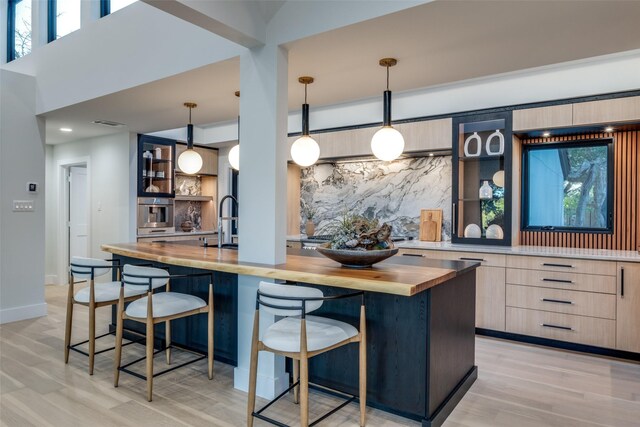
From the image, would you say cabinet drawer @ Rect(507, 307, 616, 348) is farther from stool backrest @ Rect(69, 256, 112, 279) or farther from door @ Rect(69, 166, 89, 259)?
door @ Rect(69, 166, 89, 259)

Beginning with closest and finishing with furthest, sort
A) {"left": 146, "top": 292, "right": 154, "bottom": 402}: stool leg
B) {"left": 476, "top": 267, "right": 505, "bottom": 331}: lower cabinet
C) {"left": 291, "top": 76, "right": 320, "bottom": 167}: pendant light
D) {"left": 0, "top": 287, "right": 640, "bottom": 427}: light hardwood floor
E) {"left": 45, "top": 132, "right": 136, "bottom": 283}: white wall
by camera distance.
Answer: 1. {"left": 0, "top": 287, "right": 640, "bottom": 427}: light hardwood floor
2. {"left": 146, "top": 292, "right": 154, "bottom": 402}: stool leg
3. {"left": 291, "top": 76, "right": 320, "bottom": 167}: pendant light
4. {"left": 476, "top": 267, "right": 505, "bottom": 331}: lower cabinet
5. {"left": 45, "top": 132, "right": 136, "bottom": 283}: white wall

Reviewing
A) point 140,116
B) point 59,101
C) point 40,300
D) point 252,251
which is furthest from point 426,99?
point 40,300

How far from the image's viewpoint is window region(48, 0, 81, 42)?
4.89 meters

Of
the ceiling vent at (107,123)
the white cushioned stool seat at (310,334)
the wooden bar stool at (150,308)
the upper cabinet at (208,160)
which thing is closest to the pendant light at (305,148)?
the wooden bar stool at (150,308)

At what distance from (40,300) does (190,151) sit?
8.83 feet

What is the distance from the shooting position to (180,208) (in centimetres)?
692

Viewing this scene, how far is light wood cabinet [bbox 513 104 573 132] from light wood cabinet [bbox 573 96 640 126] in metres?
0.07

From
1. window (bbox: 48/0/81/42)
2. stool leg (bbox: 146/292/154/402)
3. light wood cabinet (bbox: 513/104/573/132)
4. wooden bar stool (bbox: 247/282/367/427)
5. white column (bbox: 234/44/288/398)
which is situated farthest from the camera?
window (bbox: 48/0/81/42)

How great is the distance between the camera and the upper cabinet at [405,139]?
459 centimetres

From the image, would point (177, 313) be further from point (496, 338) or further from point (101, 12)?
point (101, 12)

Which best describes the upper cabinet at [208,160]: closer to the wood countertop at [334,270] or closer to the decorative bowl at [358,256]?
the wood countertop at [334,270]

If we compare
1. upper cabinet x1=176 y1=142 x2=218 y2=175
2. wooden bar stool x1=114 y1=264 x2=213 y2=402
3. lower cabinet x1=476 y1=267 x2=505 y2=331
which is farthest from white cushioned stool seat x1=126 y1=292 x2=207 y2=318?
upper cabinet x1=176 y1=142 x2=218 y2=175

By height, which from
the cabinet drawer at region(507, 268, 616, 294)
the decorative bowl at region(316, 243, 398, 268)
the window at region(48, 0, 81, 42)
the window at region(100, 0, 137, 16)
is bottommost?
the cabinet drawer at region(507, 268, 616, 294)

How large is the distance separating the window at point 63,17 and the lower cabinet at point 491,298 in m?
5.37
